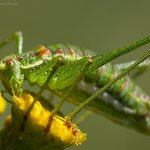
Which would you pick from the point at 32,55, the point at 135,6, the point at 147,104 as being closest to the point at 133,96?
the point at 147,104

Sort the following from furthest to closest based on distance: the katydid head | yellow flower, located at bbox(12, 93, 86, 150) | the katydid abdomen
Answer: the katydid abdomen → the katydid head → yellow flower, located at bbox(12, 93, 86, 150)

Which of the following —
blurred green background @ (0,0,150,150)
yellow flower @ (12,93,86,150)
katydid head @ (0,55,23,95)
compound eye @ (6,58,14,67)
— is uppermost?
compound eye @ (6,58,14,67)

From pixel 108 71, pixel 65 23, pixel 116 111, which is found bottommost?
pixel 65 23

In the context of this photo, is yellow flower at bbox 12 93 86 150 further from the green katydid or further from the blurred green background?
the blurred green background

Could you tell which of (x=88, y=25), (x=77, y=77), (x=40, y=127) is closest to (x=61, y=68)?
(x=77, y=77)

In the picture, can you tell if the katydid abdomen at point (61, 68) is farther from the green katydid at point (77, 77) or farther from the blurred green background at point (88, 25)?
the blurred green background at point (88, 25)

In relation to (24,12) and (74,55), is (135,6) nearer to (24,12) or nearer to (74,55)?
(24,12)

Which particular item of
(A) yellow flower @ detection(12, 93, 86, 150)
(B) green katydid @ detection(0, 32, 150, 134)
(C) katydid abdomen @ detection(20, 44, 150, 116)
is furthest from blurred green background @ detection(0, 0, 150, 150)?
(A) yellow flower @ detection(12, 93, 86, 150)

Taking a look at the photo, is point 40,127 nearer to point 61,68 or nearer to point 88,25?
point 61,68
